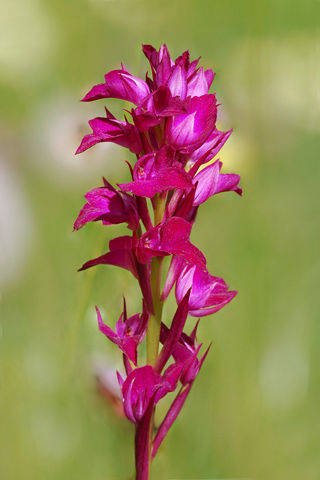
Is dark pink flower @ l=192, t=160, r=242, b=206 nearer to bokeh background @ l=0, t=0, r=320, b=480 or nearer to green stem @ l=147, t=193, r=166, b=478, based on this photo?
green stem @ l=147, t=193, r=166, b=478

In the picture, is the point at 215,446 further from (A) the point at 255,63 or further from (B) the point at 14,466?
(A) the point at 255,63

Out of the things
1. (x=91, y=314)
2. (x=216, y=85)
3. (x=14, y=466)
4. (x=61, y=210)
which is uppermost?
(x=216, y=85)

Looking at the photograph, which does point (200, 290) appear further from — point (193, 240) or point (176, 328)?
point (193, 240)

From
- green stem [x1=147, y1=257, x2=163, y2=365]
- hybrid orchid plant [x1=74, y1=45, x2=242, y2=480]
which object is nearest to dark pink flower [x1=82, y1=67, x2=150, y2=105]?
hybrid orchid plant [x1=74, y1=45, x2=242, y2=480]

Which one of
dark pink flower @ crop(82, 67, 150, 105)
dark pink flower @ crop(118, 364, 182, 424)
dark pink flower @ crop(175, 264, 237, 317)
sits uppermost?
dark pink flower @ crop(82, 67, 150, 105)

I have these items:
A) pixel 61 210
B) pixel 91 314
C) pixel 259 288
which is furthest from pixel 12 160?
pixel 259 288

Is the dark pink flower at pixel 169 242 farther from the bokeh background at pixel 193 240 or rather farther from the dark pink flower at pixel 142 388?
the bokeh background at pixel 193 240
